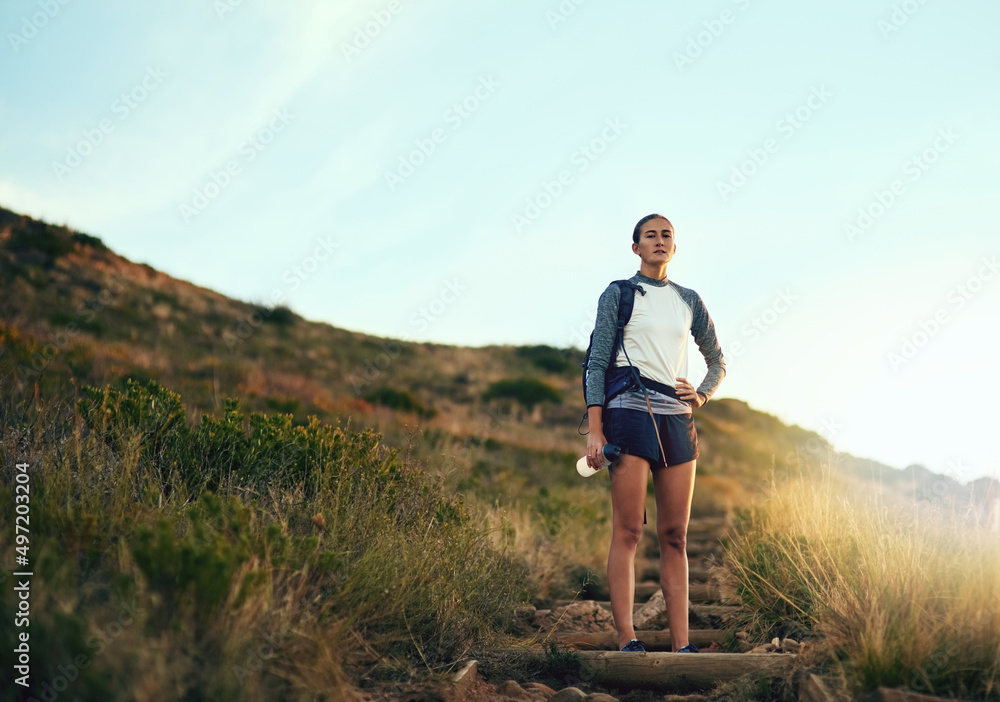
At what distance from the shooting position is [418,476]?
430cm

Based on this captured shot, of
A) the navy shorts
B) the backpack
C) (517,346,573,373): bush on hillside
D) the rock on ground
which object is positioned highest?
(517,346,573,373): bush on hillside

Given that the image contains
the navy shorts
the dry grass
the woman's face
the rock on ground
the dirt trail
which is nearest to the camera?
the dry grass

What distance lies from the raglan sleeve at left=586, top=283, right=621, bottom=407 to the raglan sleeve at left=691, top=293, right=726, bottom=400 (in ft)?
1.63

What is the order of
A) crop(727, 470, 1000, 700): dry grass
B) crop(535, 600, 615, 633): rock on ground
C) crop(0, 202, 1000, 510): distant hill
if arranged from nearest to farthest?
1. crop(727, 470, 1000, 700): dry grass
2. crop(535, 600, 615, 633): rock on ground
3. crop(0, 202, 1000, 510): distant hill

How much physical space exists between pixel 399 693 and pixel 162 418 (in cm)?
237

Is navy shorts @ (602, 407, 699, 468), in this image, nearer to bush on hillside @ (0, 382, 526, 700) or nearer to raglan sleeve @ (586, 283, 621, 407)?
raglan sleeve @ (586, 283, 621, 407)

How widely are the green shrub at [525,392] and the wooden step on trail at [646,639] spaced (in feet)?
56.8

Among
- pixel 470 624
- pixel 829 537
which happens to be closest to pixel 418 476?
pixel 470 624

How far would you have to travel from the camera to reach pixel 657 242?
3492 mm

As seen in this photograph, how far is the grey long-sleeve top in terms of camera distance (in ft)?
11.0

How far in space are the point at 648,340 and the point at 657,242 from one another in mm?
511

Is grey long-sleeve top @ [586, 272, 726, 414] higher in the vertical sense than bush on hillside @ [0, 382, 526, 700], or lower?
higher

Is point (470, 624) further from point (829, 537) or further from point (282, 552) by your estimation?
point (829, 537)

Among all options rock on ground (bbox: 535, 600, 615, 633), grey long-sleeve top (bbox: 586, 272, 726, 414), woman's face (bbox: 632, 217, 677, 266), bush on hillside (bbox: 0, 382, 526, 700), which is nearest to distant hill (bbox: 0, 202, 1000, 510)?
bush on hillside (bbox: 0, 382, 526, 700)
